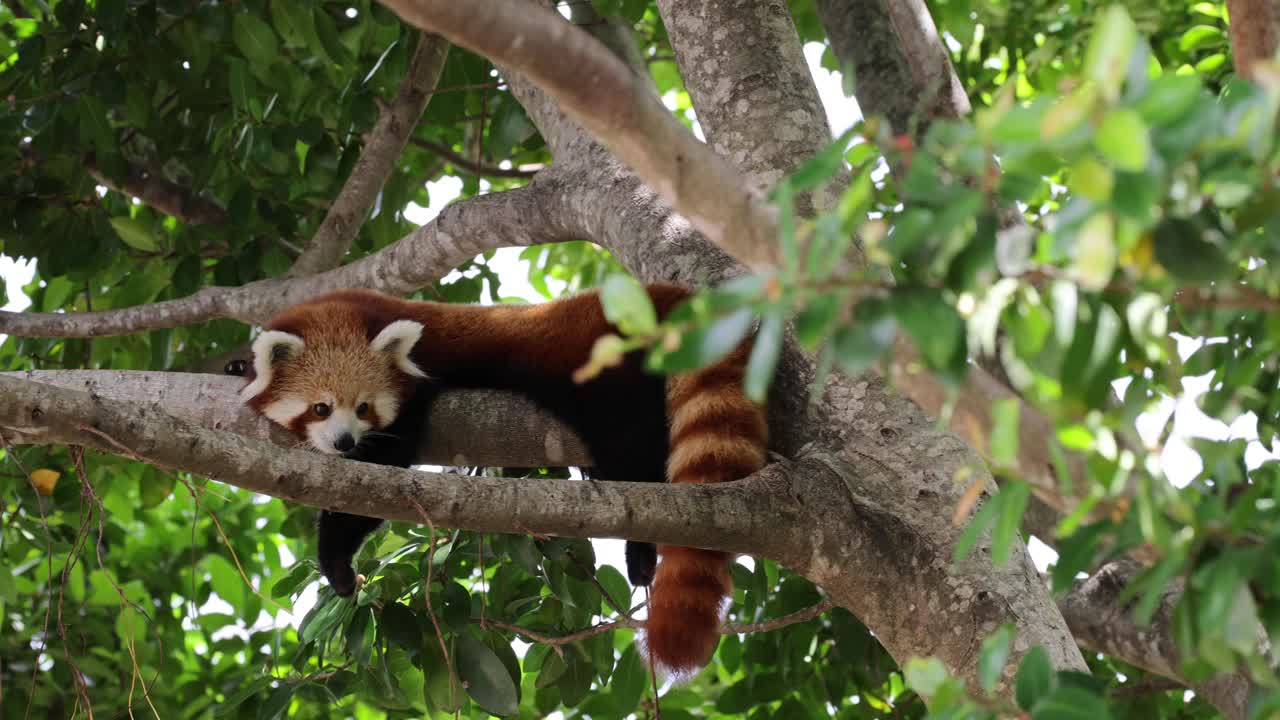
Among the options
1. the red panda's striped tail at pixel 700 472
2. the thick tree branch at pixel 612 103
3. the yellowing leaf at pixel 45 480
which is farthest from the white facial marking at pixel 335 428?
the thick tree branch at pixel 612 103

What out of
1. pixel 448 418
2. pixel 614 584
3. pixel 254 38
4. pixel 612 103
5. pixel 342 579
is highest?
pixel 254 38

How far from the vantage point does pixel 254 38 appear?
4.35 meters

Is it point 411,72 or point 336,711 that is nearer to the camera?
point 411,72

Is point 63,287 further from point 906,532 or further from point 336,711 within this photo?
point 906,532

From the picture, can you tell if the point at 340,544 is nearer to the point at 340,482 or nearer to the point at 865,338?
the point at 340,482

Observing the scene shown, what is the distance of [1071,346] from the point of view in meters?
1.22

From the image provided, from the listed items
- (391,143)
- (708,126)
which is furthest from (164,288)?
(708,126)

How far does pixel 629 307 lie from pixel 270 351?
2998mm

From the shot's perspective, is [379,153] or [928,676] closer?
[928,676]

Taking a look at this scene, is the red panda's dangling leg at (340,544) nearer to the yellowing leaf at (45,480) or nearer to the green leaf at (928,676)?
the yellowing leaf at (45,480)

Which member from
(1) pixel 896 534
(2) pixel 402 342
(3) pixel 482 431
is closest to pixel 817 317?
(1) pixel 896 534

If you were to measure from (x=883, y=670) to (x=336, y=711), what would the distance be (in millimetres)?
2179

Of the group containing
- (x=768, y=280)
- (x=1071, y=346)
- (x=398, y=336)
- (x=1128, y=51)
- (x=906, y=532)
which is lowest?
(x=906, y=532)

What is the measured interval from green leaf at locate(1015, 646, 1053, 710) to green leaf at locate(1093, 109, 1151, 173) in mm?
620
